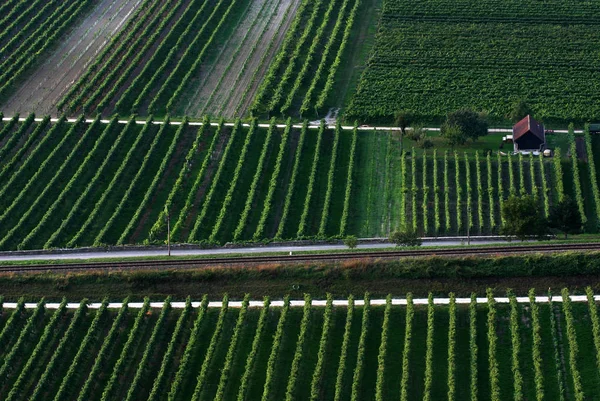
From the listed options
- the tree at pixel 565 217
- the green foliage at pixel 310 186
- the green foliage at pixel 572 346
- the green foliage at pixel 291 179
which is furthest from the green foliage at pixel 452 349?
the green foliage at pixel 291 179

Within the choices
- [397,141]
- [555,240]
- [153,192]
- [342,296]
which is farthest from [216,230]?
[555,240]

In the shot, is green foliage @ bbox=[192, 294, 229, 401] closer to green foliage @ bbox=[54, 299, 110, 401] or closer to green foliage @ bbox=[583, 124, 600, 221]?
green foliage @ bbox=[54, 299, 110, 401]

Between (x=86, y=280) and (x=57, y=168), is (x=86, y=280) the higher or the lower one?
the lower one

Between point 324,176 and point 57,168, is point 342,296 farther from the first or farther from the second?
point 57,168

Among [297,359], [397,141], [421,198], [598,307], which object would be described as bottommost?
[297,359]

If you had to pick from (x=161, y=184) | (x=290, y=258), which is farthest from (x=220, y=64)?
(x=290, y=258)

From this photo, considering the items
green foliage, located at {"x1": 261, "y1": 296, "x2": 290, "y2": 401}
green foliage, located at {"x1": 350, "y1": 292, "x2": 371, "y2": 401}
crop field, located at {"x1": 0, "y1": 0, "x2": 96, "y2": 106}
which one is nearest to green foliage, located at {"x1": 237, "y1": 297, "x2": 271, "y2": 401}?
green foliage, located at {"x1": 261, "y1": 296, "x2": 290, "y2": 401}
